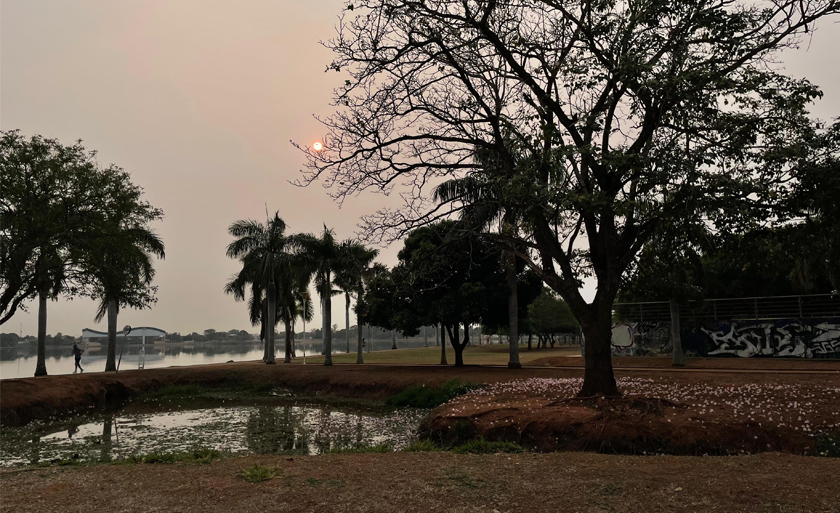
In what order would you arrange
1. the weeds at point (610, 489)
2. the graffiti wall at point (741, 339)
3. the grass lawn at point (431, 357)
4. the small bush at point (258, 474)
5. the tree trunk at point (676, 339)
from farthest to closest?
the grass lawn at point (431, 357) → the graffiti wall at point (741, 339) → the tree trunk at point (676, 339) → the small bush at point (258, 474) → the weeds at point (610, 489)

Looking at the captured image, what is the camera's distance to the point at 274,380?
30641 millimetres

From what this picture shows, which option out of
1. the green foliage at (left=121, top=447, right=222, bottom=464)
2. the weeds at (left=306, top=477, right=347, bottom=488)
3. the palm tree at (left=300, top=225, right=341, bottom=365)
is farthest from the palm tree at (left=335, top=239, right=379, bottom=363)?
the weeds at (left=306, top=477, right=347, bottom=488)

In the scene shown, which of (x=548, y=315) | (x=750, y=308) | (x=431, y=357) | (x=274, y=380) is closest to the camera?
(x=274, y=380)

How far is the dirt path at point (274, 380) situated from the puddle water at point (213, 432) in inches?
82.5

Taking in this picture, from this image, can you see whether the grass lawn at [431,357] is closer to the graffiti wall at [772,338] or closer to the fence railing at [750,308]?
the fence railing at [750,308]

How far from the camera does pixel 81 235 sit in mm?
22156

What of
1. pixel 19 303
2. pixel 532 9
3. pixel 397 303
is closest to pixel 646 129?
pixel 532 9

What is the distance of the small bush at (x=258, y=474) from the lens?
7.66 metres

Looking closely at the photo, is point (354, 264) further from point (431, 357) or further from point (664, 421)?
point (664, 421)

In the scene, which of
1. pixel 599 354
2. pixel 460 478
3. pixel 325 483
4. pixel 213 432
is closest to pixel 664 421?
pixel 599 354

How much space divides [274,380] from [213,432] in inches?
551

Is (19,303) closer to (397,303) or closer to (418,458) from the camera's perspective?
(397,303)

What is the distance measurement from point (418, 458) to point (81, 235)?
62.2 feet

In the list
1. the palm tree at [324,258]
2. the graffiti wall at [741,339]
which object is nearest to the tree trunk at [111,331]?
the palm tree at [324,258]
